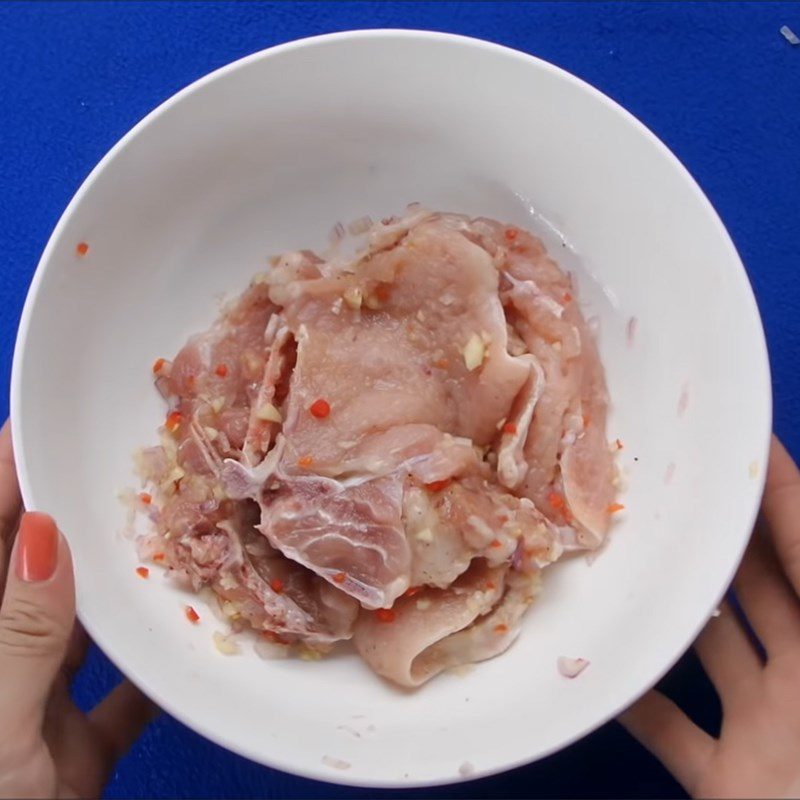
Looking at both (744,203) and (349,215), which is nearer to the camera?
(349,215)

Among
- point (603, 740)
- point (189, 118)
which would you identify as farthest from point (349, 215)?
point (603, 740)

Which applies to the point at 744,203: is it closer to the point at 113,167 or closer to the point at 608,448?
the point at 608,448

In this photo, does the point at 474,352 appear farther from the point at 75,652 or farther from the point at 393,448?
the point at 75,652

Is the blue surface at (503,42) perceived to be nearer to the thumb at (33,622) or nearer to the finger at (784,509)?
the finger at (784,509)

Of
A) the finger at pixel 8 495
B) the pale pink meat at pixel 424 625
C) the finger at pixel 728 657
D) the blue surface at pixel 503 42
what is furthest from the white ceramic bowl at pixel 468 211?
the blue surface at pixel 503 42

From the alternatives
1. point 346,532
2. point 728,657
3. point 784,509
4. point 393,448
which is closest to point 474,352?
point 393,448
